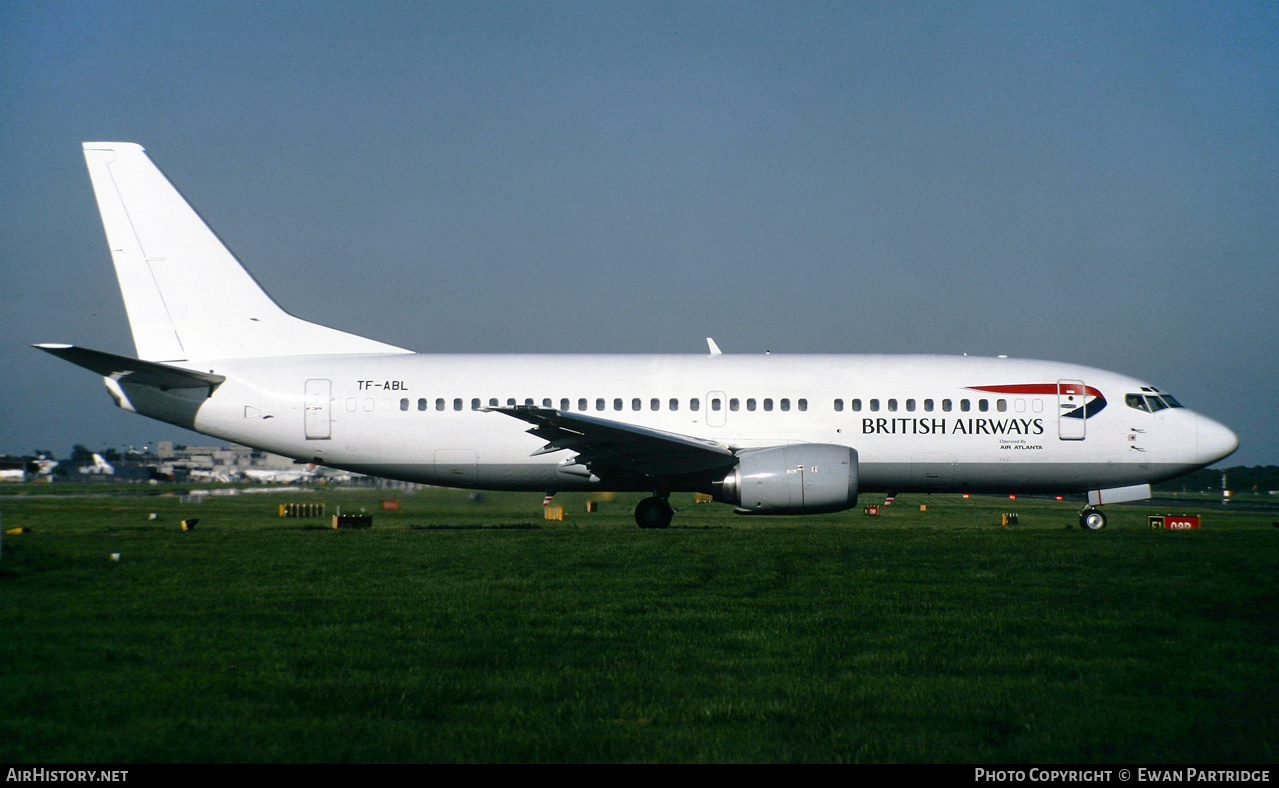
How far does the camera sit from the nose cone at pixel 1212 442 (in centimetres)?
2066

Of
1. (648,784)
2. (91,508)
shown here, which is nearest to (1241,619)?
(648,784)

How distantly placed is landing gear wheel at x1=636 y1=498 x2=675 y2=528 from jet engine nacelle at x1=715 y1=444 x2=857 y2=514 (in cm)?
178

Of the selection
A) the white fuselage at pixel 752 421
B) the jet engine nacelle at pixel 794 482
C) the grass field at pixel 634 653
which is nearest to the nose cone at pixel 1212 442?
the white fuselage at pixel 752 421

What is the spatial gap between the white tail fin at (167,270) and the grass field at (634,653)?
6.94 metres

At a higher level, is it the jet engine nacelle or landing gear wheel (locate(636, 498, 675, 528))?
the jet engine nacelle

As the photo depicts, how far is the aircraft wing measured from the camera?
1848 cm

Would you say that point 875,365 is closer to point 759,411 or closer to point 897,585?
point 759,411

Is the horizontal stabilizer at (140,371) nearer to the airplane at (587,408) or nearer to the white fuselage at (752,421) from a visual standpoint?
the airplane at (587,408)

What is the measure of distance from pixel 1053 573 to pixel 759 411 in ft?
28.7

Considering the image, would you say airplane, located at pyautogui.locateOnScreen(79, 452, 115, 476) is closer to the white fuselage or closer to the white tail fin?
the white tail fin

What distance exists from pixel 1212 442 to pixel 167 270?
21.5 m

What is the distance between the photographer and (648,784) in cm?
456

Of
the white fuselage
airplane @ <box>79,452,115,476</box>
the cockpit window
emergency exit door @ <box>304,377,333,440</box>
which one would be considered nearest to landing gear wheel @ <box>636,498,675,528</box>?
the white fuselage

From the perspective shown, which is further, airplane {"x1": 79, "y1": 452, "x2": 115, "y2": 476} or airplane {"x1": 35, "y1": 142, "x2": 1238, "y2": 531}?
airplane {"x1": 79, "y1": 452, "x2": 115, "y2": 476}
